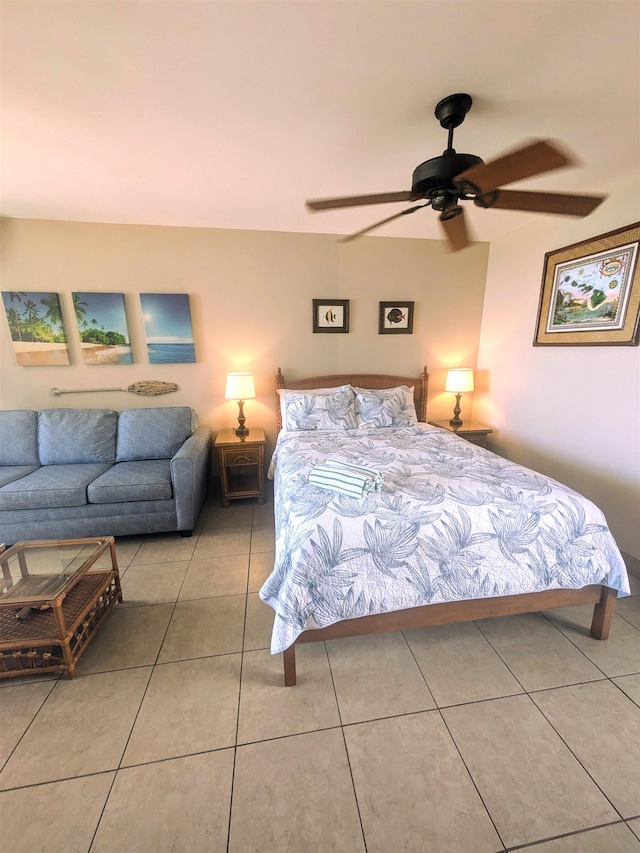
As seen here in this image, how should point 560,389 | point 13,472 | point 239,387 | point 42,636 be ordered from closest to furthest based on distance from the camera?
point 42,636, point 13,472, point 560,389, point 239,387

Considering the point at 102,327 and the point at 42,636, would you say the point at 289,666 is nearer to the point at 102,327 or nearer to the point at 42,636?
the point at 42,636

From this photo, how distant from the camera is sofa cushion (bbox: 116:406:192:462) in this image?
9.49ft

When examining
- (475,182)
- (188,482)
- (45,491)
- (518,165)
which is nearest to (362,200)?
(475,182)

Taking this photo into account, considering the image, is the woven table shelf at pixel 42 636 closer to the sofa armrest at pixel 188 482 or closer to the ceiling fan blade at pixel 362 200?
the sofa armrest at pixel 188 482

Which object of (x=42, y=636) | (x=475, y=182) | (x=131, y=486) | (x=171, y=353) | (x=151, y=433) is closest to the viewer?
(x=475, y=182)

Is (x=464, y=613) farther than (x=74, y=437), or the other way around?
(x=74, y=437)

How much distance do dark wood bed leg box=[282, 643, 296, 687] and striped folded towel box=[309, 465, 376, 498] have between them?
70 centimetres

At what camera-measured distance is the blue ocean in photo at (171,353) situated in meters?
3.17

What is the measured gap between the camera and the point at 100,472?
262 centimetres

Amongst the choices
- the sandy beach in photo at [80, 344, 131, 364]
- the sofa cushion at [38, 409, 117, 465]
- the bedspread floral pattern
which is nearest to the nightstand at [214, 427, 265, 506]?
the sofa cushion at [38, 409, 117, 465]

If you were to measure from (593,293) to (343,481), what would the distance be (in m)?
2.34

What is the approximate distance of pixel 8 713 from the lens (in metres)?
1.36

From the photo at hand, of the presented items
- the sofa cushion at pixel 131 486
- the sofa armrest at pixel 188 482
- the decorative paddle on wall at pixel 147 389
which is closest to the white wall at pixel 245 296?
the decorative paddle on wall at pixel 147 389

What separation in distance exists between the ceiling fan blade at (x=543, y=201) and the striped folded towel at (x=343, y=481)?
1.39 metres
